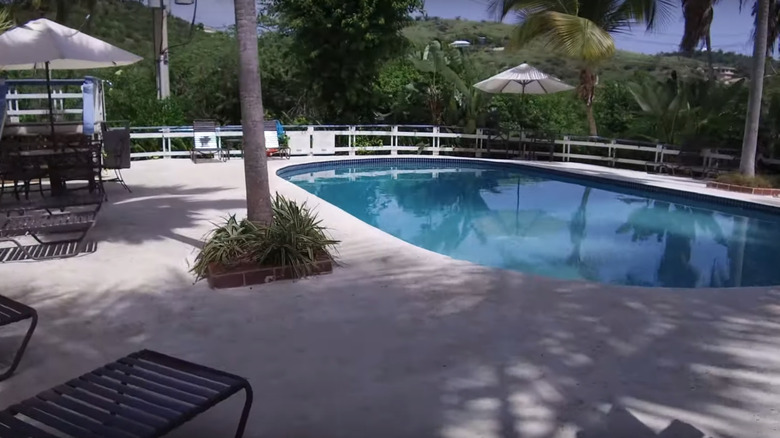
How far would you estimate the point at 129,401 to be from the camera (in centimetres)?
246

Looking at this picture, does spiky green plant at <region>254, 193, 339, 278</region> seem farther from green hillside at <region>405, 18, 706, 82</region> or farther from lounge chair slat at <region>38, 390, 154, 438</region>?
green hillside at <region>405, 18, 706, 82</region>

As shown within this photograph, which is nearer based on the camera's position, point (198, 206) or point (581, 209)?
point (198, 206)

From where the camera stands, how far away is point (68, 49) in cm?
777

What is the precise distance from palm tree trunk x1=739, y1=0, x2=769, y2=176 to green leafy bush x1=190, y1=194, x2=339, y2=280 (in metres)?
9.81

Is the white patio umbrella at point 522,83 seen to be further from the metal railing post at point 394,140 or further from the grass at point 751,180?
the grass at point 751,180

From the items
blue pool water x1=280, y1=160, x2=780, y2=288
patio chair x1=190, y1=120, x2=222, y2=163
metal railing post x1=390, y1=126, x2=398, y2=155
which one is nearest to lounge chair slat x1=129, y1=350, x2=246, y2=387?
blue pool water x1=280, y1=160, x2=780, y2=288

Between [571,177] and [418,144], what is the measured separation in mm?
4901

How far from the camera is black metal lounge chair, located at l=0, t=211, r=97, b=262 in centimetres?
559

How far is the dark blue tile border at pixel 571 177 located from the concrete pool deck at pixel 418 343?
6463 mm

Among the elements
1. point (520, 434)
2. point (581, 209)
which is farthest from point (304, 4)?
point (520, 434)

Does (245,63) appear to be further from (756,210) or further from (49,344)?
(756,210)

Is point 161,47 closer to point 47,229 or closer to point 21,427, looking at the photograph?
point 47,229

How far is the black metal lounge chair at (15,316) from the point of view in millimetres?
3338

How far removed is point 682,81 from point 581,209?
5779 mm
